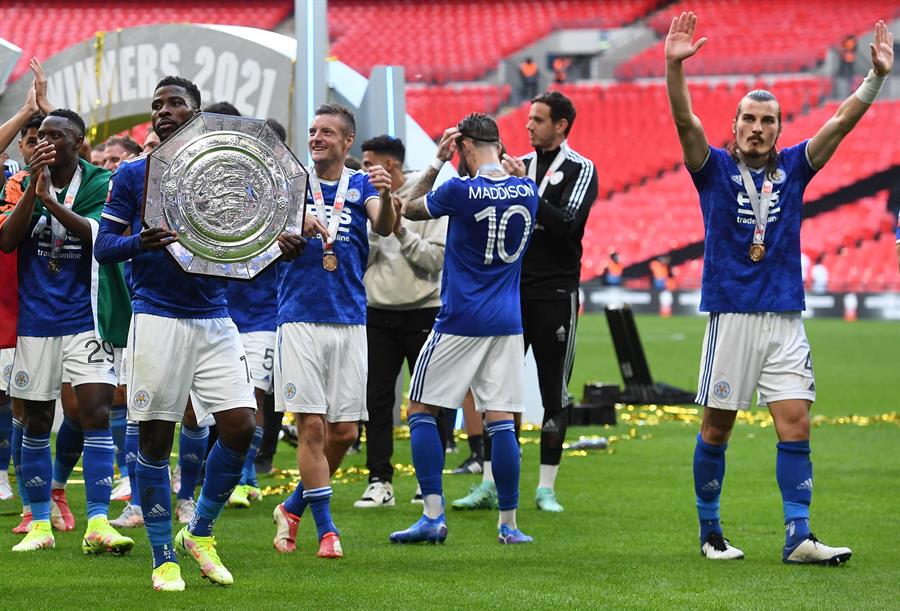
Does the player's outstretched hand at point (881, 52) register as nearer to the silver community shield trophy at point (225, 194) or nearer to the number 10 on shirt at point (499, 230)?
the number 10 on shirt at point (499, 230)

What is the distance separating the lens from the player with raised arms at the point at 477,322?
653 cm

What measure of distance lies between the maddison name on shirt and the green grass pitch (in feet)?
5.27

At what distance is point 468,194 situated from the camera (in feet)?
21.2

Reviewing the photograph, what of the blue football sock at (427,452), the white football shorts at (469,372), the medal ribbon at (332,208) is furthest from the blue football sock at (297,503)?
the medal ribbon at (332,208)

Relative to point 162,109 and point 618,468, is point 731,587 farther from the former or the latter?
point 618,468

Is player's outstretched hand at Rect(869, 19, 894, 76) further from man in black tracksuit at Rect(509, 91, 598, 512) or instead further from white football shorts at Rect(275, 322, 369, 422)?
white football shorts at Rect(275, 322, 369, 422)

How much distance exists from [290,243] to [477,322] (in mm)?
1492

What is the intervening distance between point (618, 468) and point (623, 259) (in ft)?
74.8

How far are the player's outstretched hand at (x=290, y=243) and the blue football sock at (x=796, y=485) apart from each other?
7.65ft

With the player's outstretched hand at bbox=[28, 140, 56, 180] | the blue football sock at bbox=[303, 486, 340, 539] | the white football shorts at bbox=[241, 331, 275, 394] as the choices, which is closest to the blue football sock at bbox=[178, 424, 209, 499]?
the blue football sock at bbox=[303, 486, 340, 539]

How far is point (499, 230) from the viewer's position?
21.4 feet

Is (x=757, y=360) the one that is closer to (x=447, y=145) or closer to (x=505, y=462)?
(x=505, y=462)

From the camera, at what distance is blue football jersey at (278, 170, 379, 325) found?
6.22 m

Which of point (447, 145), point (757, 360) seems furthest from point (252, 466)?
point (757, 360)
